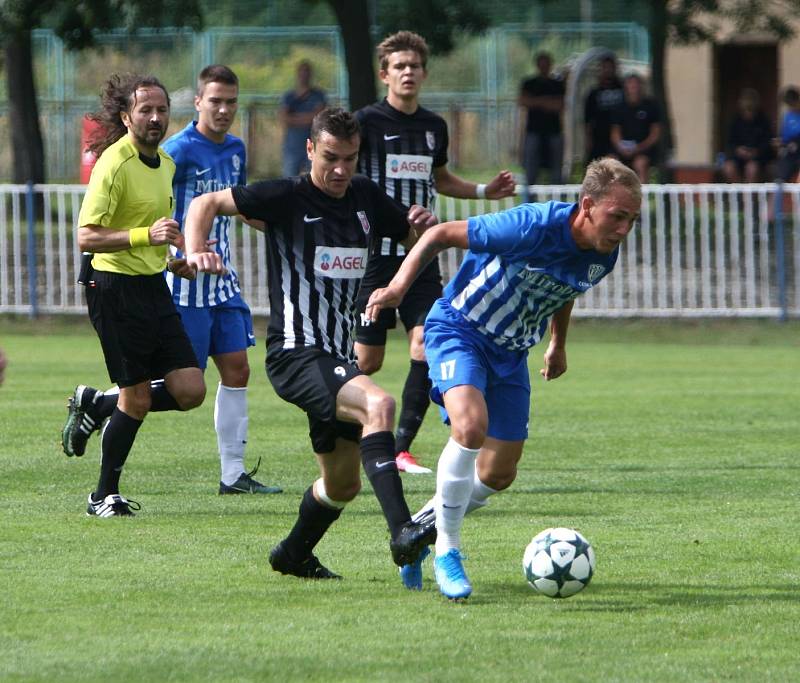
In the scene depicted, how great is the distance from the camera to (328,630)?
19.1 ft

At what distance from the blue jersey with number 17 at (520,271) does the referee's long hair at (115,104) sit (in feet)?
7.37

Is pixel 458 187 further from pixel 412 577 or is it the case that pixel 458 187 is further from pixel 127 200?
pixel 412 577

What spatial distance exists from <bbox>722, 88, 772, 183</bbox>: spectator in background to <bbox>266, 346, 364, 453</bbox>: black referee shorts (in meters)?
18.4

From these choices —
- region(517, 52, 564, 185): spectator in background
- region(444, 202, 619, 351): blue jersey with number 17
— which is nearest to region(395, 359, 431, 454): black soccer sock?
region(444, 202, 619, 351): blue jersey with number 17

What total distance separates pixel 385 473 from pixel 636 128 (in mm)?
17813

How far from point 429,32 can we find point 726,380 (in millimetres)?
9863

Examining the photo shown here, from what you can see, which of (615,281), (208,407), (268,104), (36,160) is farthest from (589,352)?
(268,104)

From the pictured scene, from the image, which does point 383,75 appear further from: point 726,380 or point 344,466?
point 726,380

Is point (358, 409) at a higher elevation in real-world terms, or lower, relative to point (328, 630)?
higher

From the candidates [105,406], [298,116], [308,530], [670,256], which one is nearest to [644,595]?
[308,530]

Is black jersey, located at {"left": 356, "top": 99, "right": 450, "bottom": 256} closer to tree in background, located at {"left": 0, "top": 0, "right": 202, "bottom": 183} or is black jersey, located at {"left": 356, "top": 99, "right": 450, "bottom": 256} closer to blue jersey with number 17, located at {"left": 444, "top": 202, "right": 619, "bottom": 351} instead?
blue jersey with number 17, located at {"left": 444, "top": 202, "right": 619, "bottom": 351}

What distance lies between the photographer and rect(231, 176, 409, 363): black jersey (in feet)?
22.5

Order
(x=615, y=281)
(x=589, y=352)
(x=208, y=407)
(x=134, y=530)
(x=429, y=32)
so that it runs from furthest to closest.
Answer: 1. (x=429, y=32)
2. (x=615, y=281)
3. (x=589, y=352)
4. (x=208, y=407)
5. (x=134, y=530)

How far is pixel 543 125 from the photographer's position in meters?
24.9
